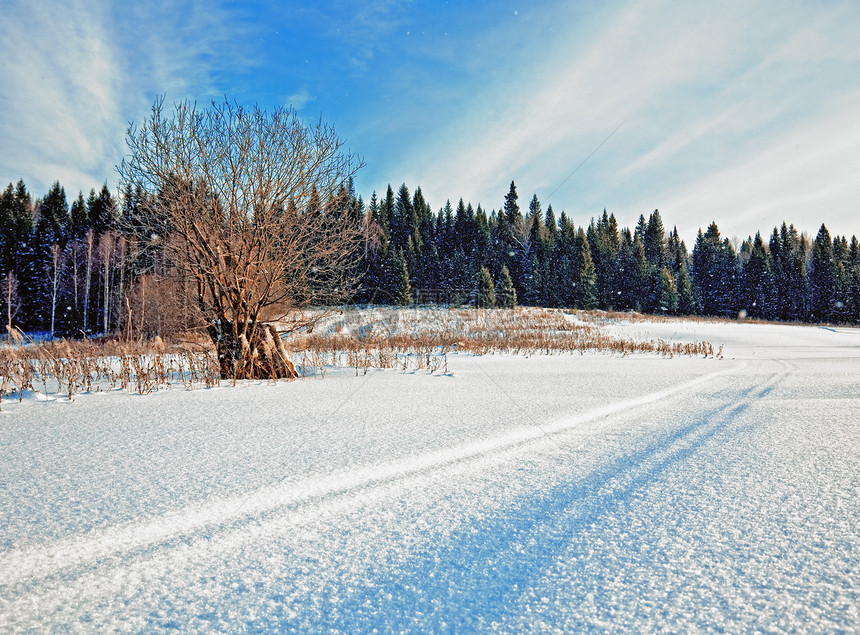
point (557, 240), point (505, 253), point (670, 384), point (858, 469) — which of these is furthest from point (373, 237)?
point (858, 469)

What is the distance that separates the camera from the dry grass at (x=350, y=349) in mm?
5828

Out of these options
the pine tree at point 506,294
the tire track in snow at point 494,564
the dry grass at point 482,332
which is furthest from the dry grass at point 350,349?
the pine tree at point 506,294

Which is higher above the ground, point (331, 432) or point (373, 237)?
point (373, 237)

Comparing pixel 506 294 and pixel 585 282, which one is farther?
pixel 585 282

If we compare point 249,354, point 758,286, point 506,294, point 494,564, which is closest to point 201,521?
point 494,564

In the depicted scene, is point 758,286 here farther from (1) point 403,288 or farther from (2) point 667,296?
(1) point 403,288

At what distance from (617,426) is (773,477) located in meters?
1.33

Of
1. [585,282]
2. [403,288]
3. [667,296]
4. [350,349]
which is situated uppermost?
[585,282]

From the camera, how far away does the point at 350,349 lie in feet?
37.8

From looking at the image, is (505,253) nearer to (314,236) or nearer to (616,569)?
(314,236)

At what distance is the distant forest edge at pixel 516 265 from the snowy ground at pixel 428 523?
129 ft

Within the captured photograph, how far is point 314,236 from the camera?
25.3 ft

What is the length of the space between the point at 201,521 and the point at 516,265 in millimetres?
58240

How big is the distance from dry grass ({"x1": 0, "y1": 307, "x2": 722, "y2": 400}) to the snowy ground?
213 cm
